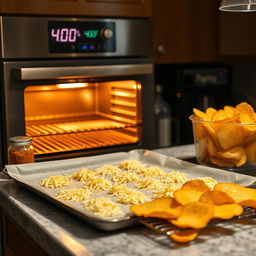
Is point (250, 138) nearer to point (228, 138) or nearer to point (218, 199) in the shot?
point (228, 138)

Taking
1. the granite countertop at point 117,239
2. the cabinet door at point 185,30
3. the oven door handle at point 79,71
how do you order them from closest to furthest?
the granite countertop at point 117,239 < the oven door handle at point 79,71 < the cabinet door at point 185,30

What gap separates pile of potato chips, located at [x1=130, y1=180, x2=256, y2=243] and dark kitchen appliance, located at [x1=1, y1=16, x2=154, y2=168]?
2.83 feet

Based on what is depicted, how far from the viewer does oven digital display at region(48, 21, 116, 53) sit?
1712mm

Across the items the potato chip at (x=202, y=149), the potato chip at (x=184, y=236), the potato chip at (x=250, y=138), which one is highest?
the potato chip at (x=250, y=138)

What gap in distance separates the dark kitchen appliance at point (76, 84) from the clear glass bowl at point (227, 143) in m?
0.57

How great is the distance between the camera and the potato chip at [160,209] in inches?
29.9

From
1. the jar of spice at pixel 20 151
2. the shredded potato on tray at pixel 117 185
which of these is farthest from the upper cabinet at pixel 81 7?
the shredded potato on tray at pixel 117 185

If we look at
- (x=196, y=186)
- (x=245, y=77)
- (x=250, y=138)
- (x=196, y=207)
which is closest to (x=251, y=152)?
(x=250, y=138)

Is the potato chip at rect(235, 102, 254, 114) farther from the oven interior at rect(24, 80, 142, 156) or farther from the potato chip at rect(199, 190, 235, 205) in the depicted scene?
the oven interior at rect(24, 80, 142, 156)

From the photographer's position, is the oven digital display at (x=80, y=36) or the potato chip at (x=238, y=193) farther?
the oven digital display at (x=80, y=36)

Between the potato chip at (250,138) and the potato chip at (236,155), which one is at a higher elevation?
the potato chip at (250,138)

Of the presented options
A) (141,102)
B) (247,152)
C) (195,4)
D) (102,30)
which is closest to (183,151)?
(247,152)

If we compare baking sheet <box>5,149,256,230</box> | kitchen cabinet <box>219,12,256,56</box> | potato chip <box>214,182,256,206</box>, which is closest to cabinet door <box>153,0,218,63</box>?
kitchen cabinet <box>219,12,256,56</box>

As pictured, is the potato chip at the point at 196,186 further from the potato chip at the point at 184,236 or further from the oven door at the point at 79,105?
the oven door at the point at 79,105
